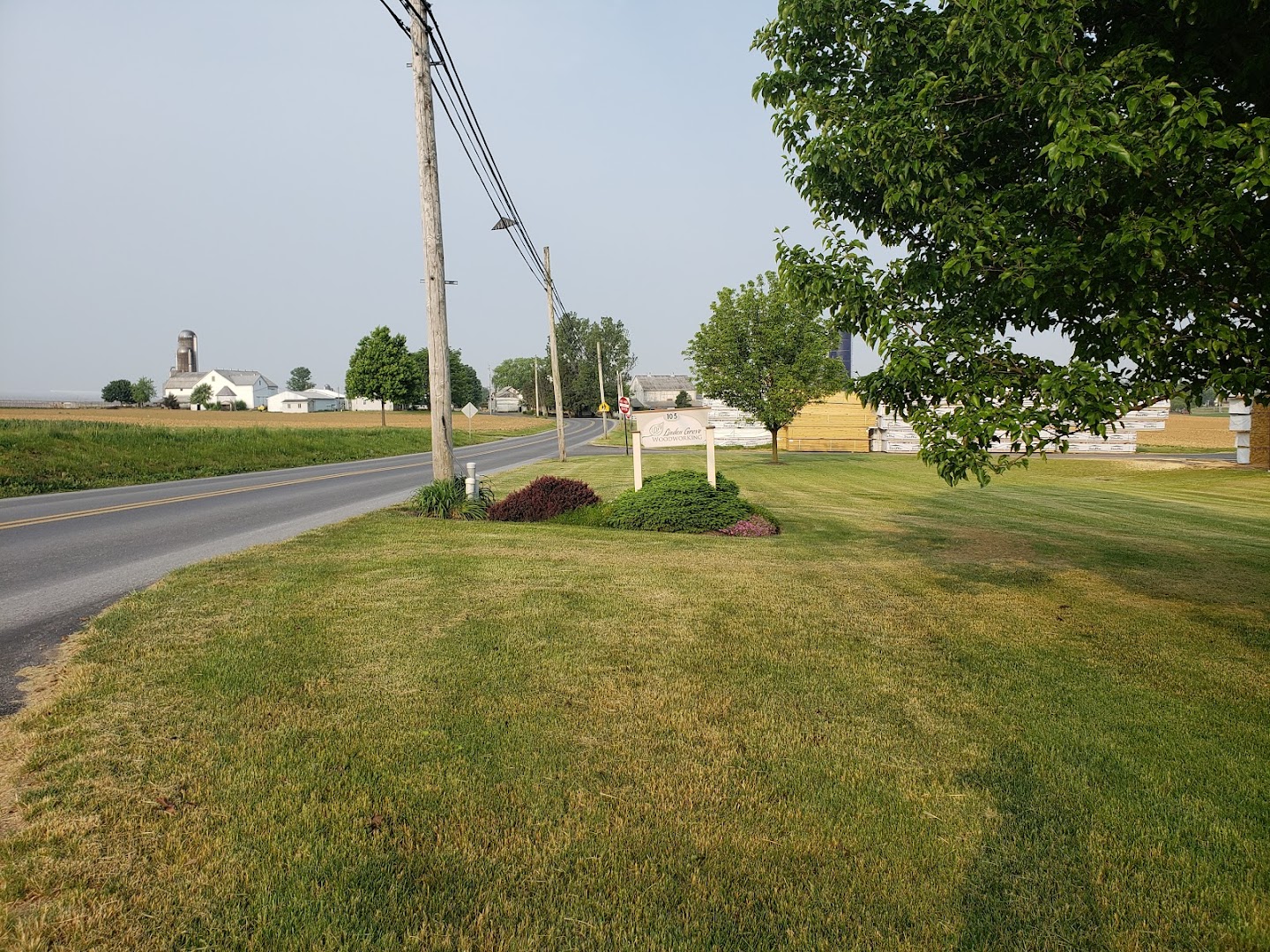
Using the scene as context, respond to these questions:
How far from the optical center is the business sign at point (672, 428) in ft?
42.6

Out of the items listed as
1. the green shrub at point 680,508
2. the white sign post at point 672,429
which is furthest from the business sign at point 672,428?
the green shrub at point 680,508

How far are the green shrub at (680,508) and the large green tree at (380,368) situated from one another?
66.7 meters

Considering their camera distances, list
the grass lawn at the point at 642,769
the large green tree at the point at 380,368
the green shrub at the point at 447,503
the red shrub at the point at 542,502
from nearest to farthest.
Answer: the grass lawn at the point at 642,769 < the green shrub at the point at 447,503 < the red shrub at the point at 542,502 < the large green tree at the point at 380,368

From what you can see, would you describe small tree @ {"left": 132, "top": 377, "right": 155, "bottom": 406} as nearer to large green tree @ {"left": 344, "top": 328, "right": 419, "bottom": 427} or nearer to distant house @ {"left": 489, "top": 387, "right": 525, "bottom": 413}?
distant house @ {"left": 489, "top": 387, "right": 525, "bottom": 413}

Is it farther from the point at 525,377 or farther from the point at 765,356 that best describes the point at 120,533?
the point at 525,377

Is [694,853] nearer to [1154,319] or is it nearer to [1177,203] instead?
[1154,319]

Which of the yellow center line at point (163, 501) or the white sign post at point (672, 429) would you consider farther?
the white sign post at point (672, 429)

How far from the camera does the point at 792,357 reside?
2723 cm

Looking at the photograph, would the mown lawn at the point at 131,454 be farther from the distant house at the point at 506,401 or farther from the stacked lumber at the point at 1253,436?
the distant house at the point at 506,401

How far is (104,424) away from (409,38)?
905 inches

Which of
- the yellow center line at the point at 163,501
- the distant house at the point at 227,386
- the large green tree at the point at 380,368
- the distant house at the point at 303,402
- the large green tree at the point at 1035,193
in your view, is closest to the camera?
the large green tree at the point at 1035,193

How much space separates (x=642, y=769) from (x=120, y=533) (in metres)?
10.4

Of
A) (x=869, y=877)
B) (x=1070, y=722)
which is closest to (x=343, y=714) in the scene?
(x=869, y=877)

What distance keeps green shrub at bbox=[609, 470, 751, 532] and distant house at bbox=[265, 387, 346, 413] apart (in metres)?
126
